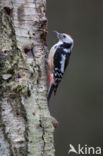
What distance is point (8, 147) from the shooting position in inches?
106

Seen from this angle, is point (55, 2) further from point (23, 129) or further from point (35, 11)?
point (23, 129)

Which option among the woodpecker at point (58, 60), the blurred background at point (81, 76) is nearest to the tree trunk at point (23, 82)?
the woodpecker at point (58, 60)

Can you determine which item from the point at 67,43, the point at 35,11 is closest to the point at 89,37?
the point at 67,43

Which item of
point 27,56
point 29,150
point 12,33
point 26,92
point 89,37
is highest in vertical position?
point 12,33

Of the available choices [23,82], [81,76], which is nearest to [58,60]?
[23,82]

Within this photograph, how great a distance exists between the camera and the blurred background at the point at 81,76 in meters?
6.69

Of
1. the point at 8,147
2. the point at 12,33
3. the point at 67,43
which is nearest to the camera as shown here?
the point at 8,147

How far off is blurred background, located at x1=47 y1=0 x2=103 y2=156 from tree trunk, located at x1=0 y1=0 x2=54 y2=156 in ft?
11.6

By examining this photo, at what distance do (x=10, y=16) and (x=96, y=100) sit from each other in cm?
408

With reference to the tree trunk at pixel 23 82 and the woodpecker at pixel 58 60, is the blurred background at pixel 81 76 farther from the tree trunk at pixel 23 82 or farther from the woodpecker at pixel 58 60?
the tree trunk at pixel 23 82

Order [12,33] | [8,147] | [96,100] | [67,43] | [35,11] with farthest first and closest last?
1. [96,100]
2. [67,43]
3. [35,11]
4. [12,33]
5. [8,147]

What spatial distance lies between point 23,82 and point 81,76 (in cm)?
400

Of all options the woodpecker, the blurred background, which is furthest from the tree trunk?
the blurred background

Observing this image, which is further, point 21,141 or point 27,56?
point 27,56
